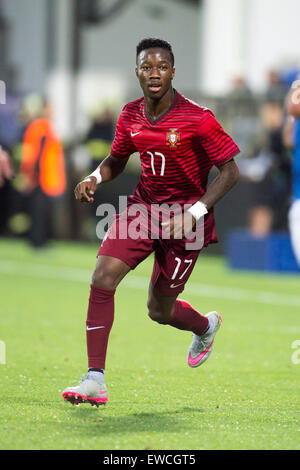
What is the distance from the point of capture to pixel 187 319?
22.2ft

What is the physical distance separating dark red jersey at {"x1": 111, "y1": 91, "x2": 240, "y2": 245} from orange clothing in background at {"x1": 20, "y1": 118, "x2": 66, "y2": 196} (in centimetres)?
1033

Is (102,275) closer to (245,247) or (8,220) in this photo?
(245,247)

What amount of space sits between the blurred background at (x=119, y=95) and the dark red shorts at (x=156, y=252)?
276 inches

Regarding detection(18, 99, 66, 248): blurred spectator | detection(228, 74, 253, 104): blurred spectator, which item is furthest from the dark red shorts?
detection(228, 74, 253, 104): blurred spectator

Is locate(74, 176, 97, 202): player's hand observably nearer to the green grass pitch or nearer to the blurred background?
the green grass pitch

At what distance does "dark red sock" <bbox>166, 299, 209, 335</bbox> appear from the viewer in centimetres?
669

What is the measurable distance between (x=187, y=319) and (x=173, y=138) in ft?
4.44

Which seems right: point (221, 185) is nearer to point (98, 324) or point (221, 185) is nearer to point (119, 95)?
point (98, 324)

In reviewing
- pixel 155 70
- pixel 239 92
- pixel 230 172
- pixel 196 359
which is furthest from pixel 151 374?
pixel 239 92

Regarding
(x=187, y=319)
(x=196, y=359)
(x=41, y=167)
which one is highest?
(x=187, y=319)

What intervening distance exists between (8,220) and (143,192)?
13372 mm

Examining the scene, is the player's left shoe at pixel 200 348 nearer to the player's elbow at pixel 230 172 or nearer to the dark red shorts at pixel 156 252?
the dark red shorts at pixel 156 252

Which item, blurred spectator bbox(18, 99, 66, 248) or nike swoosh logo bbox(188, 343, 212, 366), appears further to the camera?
blurred spectator bbox(18, 99, 66, 248)

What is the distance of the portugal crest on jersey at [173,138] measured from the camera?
5.93 meters
